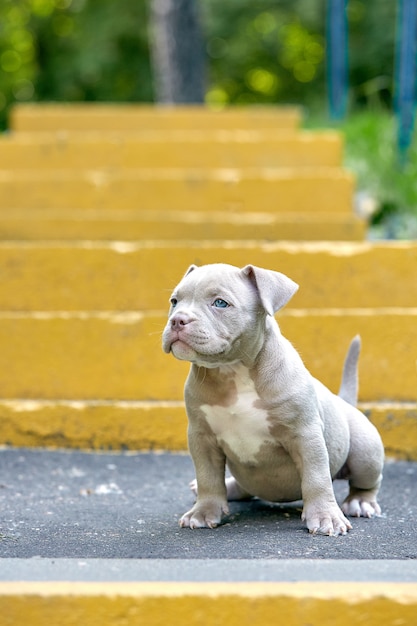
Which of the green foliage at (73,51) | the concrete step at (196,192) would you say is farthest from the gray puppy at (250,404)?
the green foliage at (73,51)

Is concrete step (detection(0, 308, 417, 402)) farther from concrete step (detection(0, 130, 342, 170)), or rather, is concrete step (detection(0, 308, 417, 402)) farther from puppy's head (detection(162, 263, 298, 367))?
concrete step (detection(0, 130, 342, 170))

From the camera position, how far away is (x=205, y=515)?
307 centimetres

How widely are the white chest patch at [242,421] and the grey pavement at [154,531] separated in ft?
0.78

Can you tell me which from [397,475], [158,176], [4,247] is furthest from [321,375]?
[158,176]

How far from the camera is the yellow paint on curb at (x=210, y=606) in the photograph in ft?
6.96

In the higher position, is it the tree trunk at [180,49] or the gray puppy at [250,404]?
the tree trunk at [180,49]

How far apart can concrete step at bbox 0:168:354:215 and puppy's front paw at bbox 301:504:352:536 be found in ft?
11.0

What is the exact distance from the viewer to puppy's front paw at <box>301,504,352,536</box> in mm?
2863

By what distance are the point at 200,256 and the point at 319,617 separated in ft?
9.65

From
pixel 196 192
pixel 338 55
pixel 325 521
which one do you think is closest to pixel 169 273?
pixel 196 192

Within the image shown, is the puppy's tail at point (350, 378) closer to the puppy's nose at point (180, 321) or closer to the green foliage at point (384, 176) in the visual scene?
the puppy's nose at point (180, 321)

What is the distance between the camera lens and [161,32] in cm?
1098

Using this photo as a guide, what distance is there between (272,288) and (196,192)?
3232mm

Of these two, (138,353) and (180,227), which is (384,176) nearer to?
(180,227)
